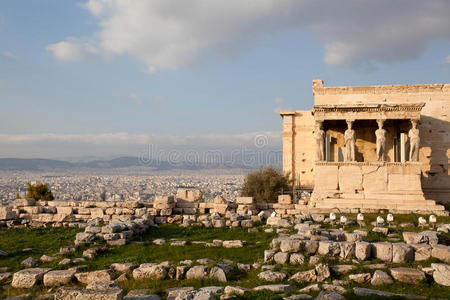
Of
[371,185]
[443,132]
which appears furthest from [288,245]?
[443,132]

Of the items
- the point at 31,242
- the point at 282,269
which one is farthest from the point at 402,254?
the point at 31,242

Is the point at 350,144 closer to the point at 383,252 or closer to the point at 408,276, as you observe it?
the point at 383,252

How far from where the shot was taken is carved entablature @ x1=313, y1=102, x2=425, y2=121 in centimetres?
1804

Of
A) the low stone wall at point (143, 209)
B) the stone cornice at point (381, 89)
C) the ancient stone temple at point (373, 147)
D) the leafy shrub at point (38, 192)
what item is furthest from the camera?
the leafy shrub at point (38, 192)

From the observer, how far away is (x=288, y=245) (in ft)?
28.4

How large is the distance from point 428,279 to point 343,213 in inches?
353

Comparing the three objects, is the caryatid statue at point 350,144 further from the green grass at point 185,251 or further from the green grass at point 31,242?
the green grass at point 31,242

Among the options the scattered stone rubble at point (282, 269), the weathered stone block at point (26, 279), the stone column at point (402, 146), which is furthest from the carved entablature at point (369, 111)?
the weathered stone block at point (26, 279)

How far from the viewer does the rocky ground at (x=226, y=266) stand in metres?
6.23

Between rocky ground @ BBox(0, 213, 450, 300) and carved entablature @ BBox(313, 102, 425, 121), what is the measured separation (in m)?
7.33

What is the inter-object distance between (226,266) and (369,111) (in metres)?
13.0

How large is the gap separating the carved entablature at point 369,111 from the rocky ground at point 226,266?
289 inches

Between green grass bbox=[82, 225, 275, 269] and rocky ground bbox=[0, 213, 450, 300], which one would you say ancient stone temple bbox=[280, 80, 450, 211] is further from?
green grass bbox=[82, 225, 275, 269]

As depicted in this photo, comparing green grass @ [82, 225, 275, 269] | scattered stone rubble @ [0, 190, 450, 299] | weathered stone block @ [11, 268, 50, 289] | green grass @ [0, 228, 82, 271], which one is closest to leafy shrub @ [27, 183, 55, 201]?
green grass @ [0, 228, 82, 271]
